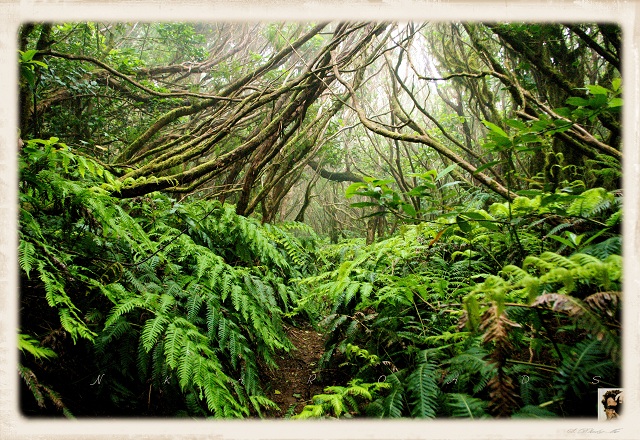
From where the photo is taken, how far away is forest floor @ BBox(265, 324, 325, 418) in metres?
2.49

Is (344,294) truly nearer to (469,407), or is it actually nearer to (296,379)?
(296,379)

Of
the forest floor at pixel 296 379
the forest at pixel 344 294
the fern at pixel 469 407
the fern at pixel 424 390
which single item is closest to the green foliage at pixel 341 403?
the forest at pixel 344 294

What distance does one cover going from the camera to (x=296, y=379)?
288cm

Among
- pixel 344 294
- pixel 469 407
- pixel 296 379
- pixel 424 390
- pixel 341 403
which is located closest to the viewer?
pixel 469 407

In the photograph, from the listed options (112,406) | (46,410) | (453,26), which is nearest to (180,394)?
(112,406)

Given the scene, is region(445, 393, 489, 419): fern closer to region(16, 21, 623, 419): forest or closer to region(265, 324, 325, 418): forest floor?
region(16, 21, 623, 419): forest

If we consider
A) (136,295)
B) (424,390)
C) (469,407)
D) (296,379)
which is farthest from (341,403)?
(136,295)

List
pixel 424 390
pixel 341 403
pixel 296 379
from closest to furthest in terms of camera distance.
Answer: pixel 424 390
pixel 341 403
pixel 296 379

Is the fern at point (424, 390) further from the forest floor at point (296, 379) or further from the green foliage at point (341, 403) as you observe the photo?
the forest floor at point (296, 379)

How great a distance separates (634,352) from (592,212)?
34.0 inches

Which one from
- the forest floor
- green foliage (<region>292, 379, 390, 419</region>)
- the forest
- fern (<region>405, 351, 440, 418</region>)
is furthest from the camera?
the forest floor

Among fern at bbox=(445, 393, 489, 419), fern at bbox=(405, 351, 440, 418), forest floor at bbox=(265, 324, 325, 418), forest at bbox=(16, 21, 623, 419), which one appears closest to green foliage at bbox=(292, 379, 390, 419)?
forest at bbox=(16, 21, 623, 419)

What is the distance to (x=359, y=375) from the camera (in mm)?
2338

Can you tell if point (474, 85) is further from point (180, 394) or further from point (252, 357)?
point (180, 394)
